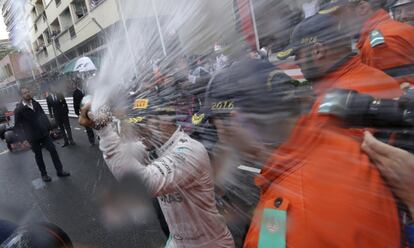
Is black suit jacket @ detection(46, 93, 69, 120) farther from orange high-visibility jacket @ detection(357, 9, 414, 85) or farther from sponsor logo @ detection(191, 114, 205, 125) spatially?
orange high-visibility jacket @ detection(357, 9, 414, 85)

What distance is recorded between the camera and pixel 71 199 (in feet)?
14.3

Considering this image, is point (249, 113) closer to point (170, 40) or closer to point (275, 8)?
point (275, 8)

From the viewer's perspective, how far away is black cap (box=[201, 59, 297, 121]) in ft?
1.95

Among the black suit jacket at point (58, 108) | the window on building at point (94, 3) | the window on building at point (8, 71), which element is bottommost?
the black suit jacket at point (58, 108)

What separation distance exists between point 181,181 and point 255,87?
0.79m

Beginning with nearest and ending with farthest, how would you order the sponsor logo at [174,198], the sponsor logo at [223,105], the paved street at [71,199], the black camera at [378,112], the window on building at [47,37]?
1. the black camera at [378,112]
2. the sponsor logo at [223,105]
3. the sponsor logo at [174,198]
4. the window on building at [47,37]
5. the paved street at [71,199]

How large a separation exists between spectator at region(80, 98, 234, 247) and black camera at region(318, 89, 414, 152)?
60 centimetres

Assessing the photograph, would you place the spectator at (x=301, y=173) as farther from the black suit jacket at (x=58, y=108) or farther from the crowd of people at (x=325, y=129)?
the black suit jacket at (x=58, y=108)

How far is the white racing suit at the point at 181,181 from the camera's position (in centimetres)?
120

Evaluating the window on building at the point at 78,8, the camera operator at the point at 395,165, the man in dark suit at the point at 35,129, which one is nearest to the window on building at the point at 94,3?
the window on building at the point at 78,8

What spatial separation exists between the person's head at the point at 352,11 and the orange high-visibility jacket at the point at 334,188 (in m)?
0.09

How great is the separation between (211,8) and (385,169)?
468 millimetres

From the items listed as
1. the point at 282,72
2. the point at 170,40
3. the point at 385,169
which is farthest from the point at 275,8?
the point at 170,40

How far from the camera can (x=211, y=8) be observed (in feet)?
2.32
